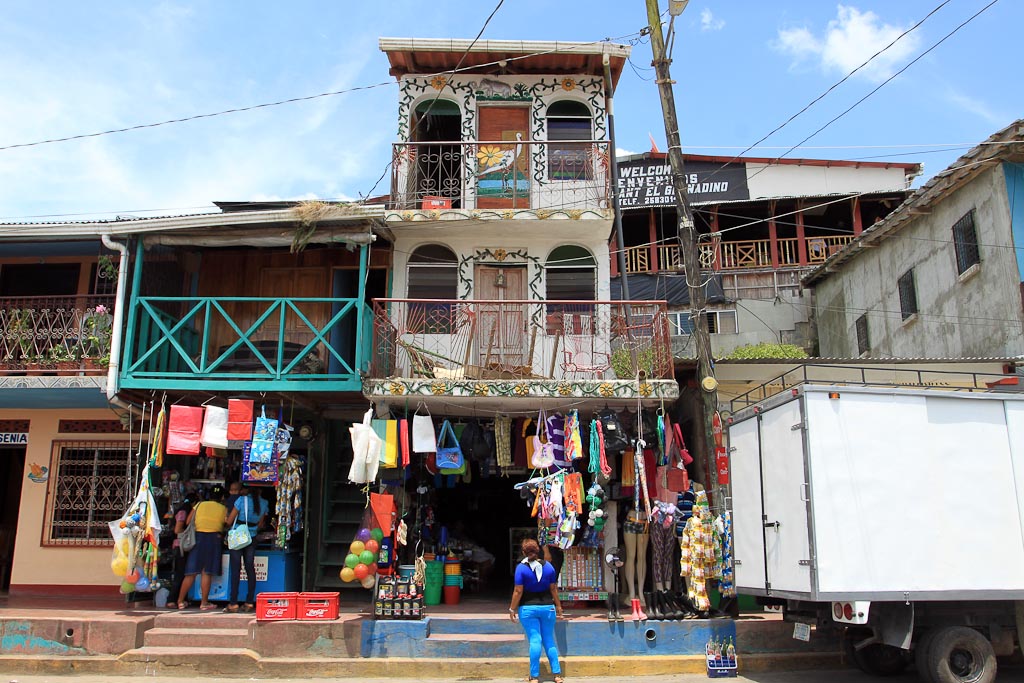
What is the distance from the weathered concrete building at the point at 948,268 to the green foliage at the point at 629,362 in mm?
6855

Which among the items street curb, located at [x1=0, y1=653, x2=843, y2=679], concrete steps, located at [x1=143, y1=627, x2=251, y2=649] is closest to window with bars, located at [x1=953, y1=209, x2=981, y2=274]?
street curb, located at [x1=0, y1=653, x2=843, y2=679]

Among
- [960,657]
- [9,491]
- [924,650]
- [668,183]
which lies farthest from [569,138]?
[9,491]

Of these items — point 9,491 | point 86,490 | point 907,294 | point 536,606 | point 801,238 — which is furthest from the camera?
point 801,238

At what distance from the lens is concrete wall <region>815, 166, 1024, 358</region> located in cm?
1321

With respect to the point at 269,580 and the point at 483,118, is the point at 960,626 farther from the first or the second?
the point at 483,118

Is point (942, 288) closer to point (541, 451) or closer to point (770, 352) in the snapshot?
point (770, 352)

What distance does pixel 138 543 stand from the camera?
33.0 ft

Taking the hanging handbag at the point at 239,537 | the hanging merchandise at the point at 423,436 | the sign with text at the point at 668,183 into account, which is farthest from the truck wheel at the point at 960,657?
the sign with text at the point at 668,183

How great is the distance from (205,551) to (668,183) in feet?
63.9

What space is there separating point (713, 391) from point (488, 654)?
4407 millimetres

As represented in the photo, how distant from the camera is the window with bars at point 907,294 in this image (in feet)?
52.9

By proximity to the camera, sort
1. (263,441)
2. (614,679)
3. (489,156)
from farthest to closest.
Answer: (489,156), (263,441), (614,679)

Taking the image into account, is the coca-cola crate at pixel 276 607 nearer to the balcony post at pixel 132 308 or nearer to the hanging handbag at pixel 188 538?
the hanging handbag at pixel 188 538

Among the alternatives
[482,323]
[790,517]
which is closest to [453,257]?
[482,323]
